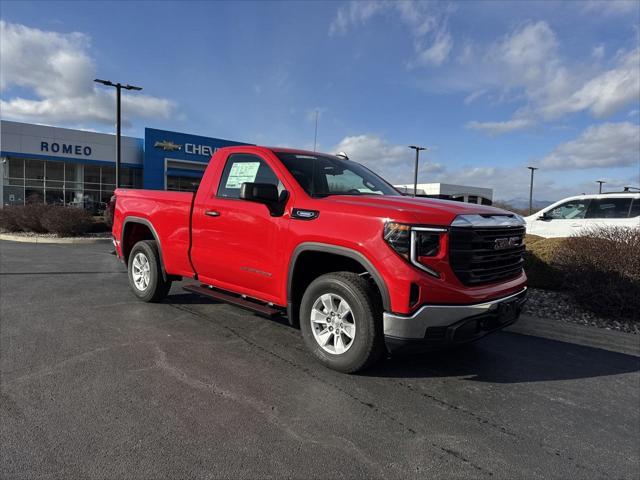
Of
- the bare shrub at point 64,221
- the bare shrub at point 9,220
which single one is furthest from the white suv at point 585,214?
the bare shrub at point 9,220

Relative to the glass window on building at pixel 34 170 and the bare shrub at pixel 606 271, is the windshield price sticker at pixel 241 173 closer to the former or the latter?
the bare shrub at pixel 606 271

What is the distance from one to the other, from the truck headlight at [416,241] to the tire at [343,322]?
47cm

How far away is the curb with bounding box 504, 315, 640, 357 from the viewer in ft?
16.8

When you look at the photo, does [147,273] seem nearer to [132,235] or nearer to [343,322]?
[132,235]

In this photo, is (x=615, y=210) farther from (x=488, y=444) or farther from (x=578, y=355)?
(x=488, y=444)

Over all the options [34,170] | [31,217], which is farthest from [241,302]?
[34,170]

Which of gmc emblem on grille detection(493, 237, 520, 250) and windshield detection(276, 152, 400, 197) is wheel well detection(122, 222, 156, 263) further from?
gmc emblem on grille detection(493, 237, 520, 250)

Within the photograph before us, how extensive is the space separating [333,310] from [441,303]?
3.14 ft

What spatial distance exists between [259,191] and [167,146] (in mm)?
32064

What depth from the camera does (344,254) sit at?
3.66 metres

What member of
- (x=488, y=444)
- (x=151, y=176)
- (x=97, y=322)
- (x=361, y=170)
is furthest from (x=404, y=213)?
(x=151, y=176)

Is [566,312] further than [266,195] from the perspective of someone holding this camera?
Yes

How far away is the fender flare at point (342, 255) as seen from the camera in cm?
343

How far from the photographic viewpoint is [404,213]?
338 cm
